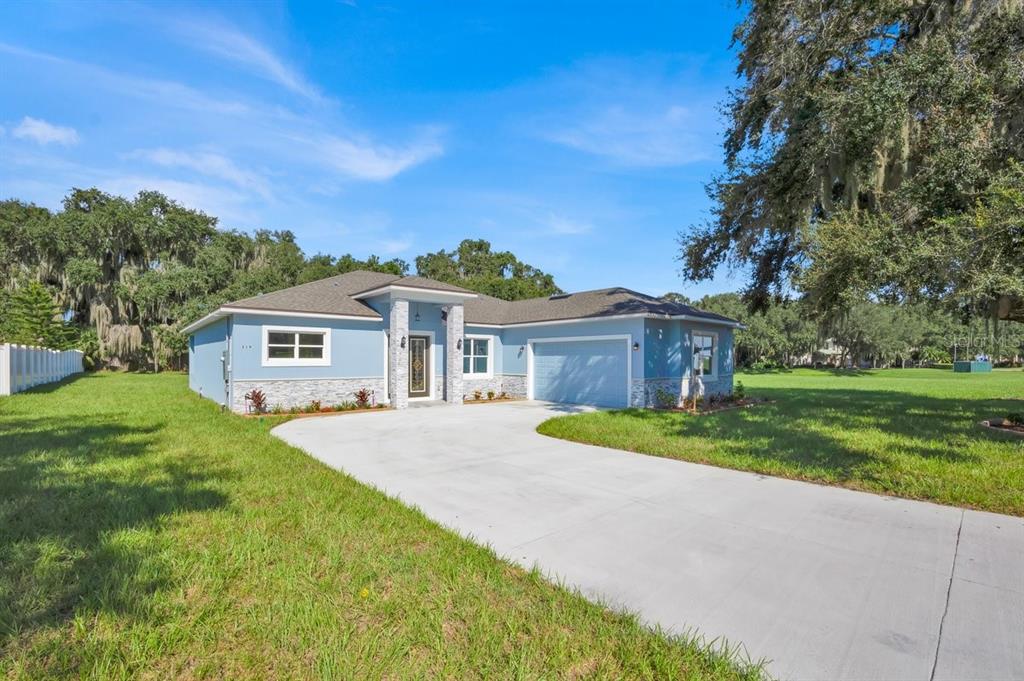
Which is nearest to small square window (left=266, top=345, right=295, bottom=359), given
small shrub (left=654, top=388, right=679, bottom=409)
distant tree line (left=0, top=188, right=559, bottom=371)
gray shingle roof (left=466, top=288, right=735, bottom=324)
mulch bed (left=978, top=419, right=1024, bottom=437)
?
gray shingle roof (left=466, top=288, right=735, bottom=324)

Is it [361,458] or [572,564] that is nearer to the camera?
[572,564]

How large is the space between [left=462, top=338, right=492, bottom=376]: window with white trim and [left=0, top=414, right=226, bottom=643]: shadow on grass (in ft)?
32.7

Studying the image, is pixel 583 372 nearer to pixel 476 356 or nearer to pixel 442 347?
pixel 476 356

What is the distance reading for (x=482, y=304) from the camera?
19344 millimetres

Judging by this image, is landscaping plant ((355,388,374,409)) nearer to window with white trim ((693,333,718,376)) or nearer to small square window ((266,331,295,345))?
small square window ((266,331,295,345))

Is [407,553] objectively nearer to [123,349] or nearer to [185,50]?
[185,50]

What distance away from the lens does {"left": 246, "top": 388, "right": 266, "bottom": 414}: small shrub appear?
39.9 ft

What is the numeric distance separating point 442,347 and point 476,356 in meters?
1.77

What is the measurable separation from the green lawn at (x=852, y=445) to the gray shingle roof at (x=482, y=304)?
4058mm

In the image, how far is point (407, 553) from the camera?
3689mm

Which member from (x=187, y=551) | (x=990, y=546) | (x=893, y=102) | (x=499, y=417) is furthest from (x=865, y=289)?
(x=187, y=551)

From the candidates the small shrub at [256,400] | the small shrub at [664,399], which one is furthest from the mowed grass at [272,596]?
the small shrub at [664,399]

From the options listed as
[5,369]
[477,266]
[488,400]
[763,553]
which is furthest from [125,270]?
[763,553]

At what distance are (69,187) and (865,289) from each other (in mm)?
40478
